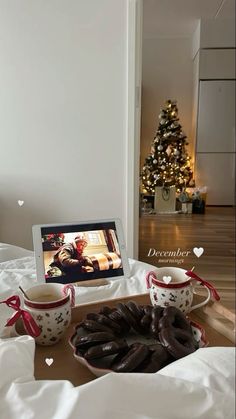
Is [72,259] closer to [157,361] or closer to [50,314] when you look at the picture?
[50,314]

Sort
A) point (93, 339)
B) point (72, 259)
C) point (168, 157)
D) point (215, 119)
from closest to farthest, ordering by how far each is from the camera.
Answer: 1. point (93, 339)
2. point (72, 259)
3. point (168, 157)
4. point (215, 119)

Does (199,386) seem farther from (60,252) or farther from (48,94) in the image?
(48,94)

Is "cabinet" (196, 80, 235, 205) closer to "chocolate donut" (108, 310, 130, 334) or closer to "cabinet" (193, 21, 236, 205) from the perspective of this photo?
"cabinet" (193, 21, 236, 205)

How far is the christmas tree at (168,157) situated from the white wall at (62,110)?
1650 millimetres

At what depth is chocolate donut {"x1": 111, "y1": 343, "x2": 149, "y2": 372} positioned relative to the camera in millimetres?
340

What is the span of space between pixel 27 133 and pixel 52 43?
0.40 m

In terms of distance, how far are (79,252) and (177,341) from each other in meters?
0.30

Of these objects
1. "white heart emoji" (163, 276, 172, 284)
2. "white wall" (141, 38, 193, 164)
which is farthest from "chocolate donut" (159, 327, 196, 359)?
"white wall" (141, 38, 193, 164)

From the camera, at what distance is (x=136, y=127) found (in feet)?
4.81

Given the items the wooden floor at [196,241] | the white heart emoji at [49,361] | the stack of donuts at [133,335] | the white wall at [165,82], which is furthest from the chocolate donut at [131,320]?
the white wall at [165,82]

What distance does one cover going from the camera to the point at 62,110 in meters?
1.47

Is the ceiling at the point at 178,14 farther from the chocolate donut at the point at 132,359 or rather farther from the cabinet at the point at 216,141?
the chocolate donut at the point at 132,359

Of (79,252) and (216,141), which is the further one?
(216,141)

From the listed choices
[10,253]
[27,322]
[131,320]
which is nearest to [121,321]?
[131,320]
